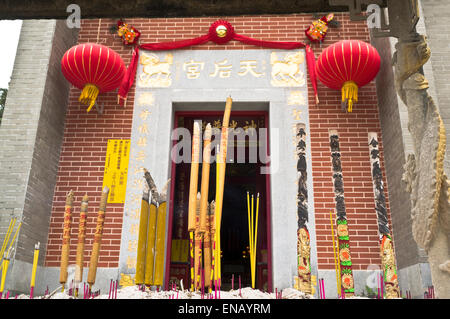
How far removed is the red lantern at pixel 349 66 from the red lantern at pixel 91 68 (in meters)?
2.36

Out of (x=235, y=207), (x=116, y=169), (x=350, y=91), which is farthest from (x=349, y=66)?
(x=235, y=207)

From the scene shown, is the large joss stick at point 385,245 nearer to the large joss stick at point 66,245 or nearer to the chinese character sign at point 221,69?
the large joss stick at point 66,245

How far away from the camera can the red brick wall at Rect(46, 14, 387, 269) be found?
448 cm

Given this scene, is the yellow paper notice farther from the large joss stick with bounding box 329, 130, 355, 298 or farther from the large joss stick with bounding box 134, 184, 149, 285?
the large joss stick with bounding box 329, 130, 355, 298

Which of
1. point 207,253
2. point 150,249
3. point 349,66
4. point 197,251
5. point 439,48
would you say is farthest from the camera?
point 439,48

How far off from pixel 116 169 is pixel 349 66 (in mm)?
2903

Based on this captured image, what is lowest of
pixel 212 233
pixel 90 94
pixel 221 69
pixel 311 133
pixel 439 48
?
pixel 212 233

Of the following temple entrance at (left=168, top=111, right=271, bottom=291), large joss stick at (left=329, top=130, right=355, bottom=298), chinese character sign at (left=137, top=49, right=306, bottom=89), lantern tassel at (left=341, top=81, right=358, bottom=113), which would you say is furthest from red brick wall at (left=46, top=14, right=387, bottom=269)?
large joss stick at (left=329, top=130, right=355, bottom=298)

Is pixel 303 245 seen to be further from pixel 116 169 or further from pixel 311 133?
pixel 116 169

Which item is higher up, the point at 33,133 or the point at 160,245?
the point at 33,133

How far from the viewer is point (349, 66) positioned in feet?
14.3

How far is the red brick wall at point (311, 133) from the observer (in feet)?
14.7

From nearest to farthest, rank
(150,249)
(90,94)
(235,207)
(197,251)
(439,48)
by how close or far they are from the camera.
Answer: (150,249) < (197,251) < (90,94) < (439,48) < (235,207)

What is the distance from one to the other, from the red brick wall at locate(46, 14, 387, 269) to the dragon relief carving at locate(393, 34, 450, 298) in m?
2.17
